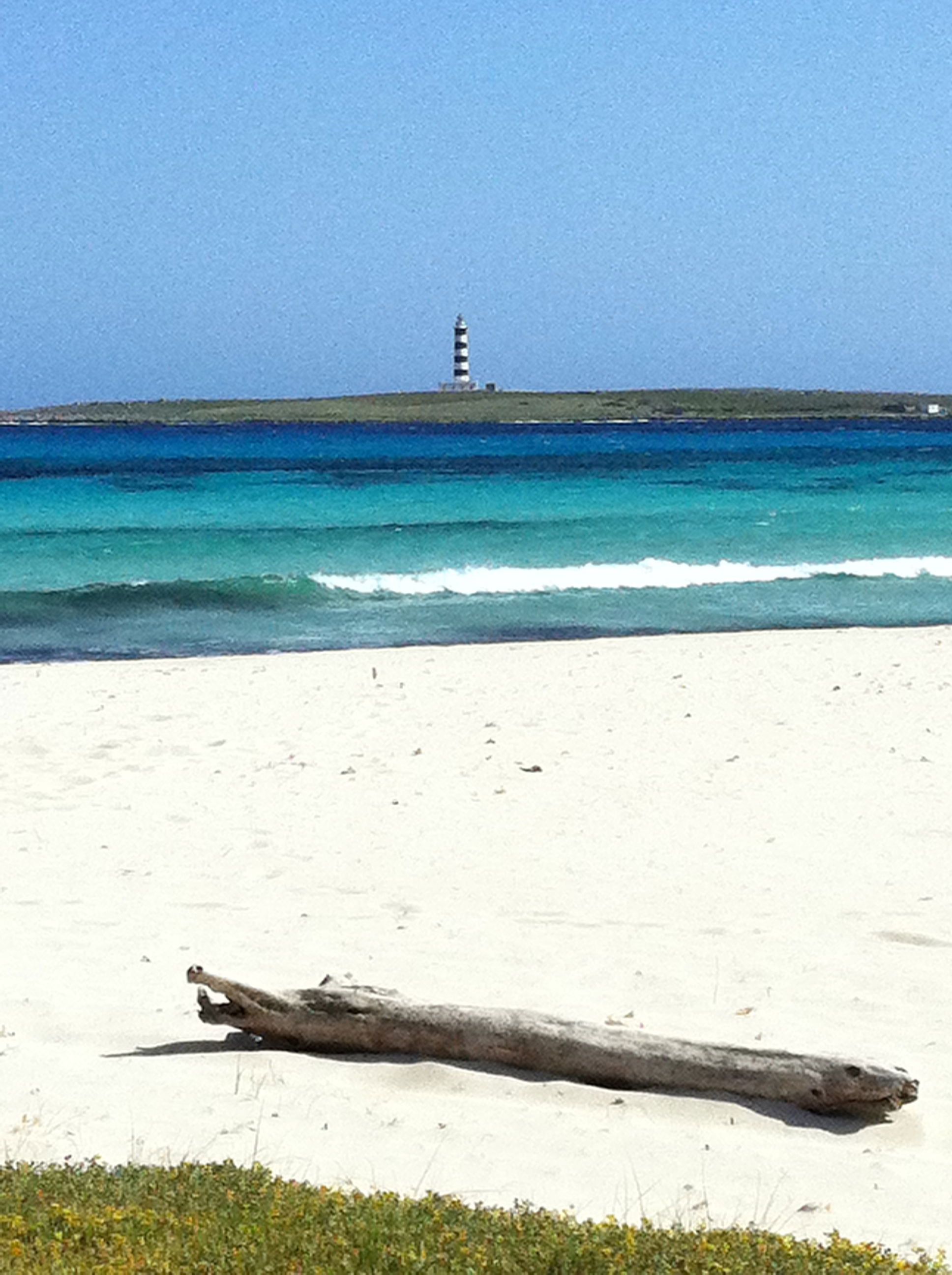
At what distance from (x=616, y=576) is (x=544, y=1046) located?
2310 centimetres

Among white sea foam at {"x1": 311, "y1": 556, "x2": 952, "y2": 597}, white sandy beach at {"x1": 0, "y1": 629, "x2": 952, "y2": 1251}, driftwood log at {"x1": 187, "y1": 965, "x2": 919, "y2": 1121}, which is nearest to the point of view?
white sandy beach at {"x1": 0, "y1": 629, "x2": 952, "y2": 1251}

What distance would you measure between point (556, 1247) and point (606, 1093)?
1692 millimetres

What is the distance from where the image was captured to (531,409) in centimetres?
13750

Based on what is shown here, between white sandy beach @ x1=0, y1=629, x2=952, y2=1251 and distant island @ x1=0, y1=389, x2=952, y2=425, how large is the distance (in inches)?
4431

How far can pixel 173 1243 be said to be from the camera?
157 inches

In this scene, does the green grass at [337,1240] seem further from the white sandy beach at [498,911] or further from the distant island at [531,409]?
the distant island at [531,409]

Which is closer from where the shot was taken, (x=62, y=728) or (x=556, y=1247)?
(x=556, y=1247)

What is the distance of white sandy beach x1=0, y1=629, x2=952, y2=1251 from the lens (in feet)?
17.2

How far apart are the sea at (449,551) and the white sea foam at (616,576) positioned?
81 mm

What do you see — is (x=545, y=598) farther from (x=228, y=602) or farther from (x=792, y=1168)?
(x=792, y=1168)

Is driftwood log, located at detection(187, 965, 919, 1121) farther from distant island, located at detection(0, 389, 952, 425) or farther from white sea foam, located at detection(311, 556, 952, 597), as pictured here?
distant island, located at detection(0, 389, 952, 425)

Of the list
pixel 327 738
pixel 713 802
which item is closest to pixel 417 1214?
pixel 713 802

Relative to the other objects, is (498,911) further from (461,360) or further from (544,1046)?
(461,360)

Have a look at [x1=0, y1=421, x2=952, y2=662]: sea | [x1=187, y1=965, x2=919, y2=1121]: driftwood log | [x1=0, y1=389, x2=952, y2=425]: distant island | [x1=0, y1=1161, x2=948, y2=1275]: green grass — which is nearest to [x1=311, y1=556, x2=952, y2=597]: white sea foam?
[x1=0, y1=421, x2=952, y2=662]: sea
